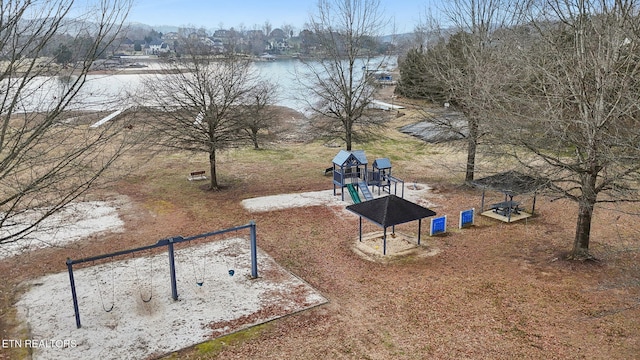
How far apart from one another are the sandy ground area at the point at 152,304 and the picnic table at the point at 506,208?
924cm

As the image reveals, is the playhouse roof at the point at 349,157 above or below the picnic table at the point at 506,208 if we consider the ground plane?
above

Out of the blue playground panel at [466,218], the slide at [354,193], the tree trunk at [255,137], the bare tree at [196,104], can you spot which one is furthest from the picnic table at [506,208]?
the bare tree at [196,104]

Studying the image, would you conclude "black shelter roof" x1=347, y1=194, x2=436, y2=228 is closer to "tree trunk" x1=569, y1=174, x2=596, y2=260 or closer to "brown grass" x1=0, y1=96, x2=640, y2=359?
"brown grass" x1=0, y1=96, x2=640, y2=359

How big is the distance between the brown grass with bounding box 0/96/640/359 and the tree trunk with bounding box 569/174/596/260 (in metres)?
0.42

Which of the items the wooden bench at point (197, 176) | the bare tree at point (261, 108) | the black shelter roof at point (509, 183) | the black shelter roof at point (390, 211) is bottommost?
the wooden bench at point (197, 176)

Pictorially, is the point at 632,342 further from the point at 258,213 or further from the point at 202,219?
the point at 202,219

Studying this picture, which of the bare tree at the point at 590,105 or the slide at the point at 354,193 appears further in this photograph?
the slide at the point at 354,193

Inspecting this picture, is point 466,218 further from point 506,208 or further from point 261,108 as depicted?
point 261,108

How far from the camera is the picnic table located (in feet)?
56.6

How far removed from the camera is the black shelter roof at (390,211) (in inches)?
556

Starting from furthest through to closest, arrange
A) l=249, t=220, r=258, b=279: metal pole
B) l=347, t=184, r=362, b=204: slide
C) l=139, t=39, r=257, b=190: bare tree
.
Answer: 1. l=139, t=39, r=257, b=190: bare tree
2. l=347, t=184, r=362, b=204: slide
3. l=249, t=220, r=258, b=279: metal pole

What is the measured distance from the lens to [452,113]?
73.6ft

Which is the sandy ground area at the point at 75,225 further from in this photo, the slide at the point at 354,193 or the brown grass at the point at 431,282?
the slide at the point at 354,193

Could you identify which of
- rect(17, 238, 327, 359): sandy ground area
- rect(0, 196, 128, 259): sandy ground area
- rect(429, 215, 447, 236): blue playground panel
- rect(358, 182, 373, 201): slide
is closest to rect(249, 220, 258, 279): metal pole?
rect(17, 238, 327, 359): sandy ground area
